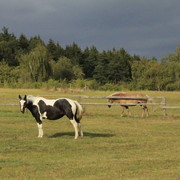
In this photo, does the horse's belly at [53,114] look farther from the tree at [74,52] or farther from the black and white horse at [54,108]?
the tree at [74,52]

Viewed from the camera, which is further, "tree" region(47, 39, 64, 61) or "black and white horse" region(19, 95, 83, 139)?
"tree" region(47, 39, 64, 61)

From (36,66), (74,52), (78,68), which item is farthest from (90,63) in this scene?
(36,66)

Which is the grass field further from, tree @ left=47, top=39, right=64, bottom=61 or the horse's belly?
tree @ left=47, top=39, right=64, bottom=61

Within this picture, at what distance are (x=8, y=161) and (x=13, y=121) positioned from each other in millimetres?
8782

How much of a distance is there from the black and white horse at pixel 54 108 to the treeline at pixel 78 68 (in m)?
31.8

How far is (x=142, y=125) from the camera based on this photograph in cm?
1623

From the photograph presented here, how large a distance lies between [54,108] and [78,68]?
221ft

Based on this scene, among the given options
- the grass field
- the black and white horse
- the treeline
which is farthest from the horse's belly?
the treeline

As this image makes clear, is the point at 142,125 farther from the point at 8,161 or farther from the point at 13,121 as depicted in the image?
the point at 8,161

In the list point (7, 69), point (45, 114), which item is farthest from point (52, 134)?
point (7, 69)

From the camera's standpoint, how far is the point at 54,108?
462 inches

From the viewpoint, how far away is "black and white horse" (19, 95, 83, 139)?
11.6m

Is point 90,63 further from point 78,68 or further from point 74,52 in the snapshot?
point 78,68

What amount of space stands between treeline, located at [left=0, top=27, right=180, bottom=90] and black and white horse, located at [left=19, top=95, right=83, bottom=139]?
3185cm
